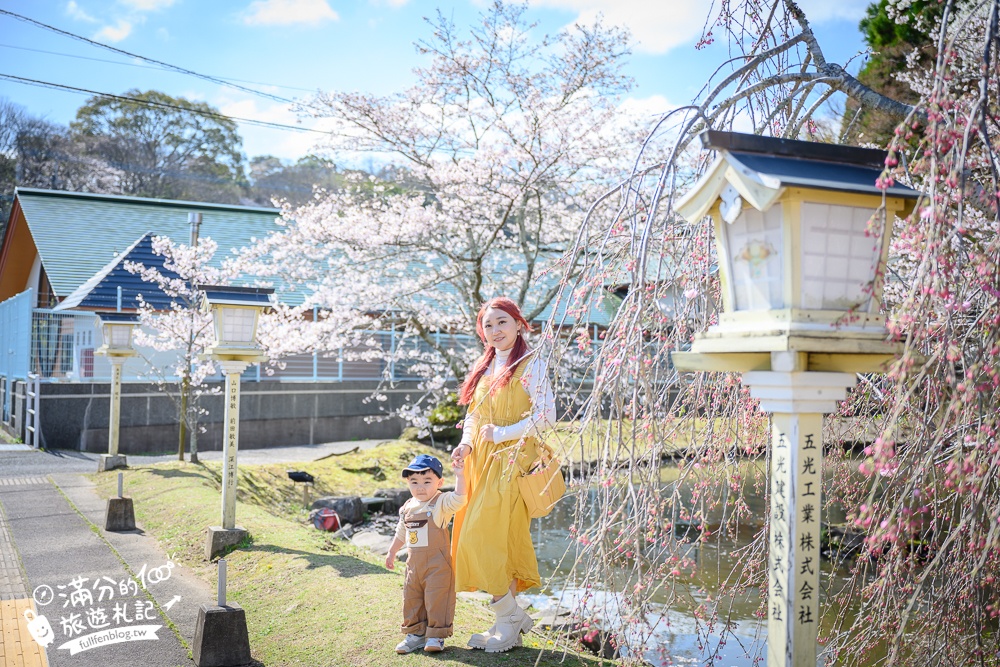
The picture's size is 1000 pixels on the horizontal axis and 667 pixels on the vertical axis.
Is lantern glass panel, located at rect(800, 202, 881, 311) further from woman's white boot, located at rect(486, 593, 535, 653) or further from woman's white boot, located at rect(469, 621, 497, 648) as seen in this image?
woman's white boot, located at rect(469, 621, 497, 648)

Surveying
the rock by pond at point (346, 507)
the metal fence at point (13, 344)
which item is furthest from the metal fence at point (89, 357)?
the rock by pond at point (346, 507)

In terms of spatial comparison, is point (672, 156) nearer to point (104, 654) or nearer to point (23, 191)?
point (104, 654)

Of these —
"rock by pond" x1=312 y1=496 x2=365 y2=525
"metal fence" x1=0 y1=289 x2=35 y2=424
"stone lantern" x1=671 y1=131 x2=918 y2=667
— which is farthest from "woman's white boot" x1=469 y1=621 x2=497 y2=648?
"metal fence" x1=0 y1=289 x2=35 y2=424

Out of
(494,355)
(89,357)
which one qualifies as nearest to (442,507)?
(494,355)

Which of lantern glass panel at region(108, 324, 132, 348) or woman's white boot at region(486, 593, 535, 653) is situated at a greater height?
lantern glass panel at region(108, 324, 132, 348)

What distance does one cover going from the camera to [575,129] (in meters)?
11.7

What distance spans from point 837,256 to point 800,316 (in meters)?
0.25

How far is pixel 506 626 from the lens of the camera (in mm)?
4457

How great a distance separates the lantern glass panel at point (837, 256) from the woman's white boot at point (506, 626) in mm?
2693

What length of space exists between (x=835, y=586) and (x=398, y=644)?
5706 millimetres

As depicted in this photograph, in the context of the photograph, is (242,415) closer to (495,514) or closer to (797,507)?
(495,514)

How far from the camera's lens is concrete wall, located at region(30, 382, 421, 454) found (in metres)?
13.7

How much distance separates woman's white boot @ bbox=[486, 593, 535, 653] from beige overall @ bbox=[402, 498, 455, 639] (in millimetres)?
257

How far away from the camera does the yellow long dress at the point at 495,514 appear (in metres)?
4.34
